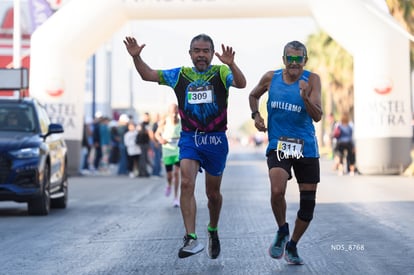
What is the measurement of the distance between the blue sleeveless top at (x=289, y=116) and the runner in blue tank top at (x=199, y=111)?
0.37m

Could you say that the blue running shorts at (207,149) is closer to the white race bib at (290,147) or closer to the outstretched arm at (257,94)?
the outstretched arm at (257,94)

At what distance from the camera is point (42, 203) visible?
14.6 meters

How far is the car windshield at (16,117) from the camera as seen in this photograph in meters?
15.3

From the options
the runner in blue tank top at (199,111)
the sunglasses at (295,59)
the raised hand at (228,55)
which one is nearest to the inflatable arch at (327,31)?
the runner in blue tank top at (199,111)

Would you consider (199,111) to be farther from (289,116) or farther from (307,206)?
(307,206)

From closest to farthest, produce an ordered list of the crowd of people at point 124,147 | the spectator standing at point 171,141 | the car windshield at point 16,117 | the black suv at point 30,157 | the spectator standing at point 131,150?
1. the black suv at point 30,157
2. the car windshield at point 16,117
3. the spectator standing at point 171,141
4. the crowd of people at point 124,147
5. the spectator standing at point 131,150

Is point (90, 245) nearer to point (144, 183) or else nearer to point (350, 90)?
point (144, 183)

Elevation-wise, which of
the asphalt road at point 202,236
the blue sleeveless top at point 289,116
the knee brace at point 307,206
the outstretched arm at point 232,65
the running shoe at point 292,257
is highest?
the outstretched arm at point 232,65

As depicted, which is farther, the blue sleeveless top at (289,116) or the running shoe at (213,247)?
the running shoe at (213,247)

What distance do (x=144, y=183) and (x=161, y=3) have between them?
16.0 ft

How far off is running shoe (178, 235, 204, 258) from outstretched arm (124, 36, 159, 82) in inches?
56.8

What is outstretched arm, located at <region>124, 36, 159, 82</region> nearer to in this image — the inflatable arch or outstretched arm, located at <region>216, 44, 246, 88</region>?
outstretched arm, located at <region>216, 44, 246, 88</region>

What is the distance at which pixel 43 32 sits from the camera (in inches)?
1088

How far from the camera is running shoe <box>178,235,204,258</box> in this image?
842cm
